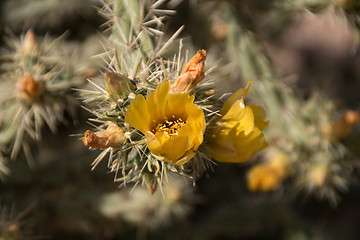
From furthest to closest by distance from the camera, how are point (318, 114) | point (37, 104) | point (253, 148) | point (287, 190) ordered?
point (287, 190) → point (318, 114) → point (37, 104) → point (253, 148)

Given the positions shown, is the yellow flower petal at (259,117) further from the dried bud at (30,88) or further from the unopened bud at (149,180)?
the dried bud at (30,88)

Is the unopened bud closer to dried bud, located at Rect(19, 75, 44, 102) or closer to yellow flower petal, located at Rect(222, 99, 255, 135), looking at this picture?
yellow flower petal, located at Rect(222, 99, 255, 135)

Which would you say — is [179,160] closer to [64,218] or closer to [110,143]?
[110,143]

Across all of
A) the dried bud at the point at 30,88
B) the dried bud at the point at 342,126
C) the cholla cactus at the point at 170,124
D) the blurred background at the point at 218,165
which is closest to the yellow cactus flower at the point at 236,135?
the cholla cactus at the point at 170,124

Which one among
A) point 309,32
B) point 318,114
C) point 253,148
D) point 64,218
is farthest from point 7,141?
point 309,32

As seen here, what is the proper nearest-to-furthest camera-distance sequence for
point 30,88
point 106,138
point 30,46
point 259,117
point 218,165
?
point 106,138 < point 259,117 < point 30,88 < point 30,46 < point 218,165

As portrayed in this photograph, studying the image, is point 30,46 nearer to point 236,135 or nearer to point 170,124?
point 170,124

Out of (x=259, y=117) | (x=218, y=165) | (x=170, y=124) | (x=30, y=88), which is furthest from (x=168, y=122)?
(x=218, y=165)
